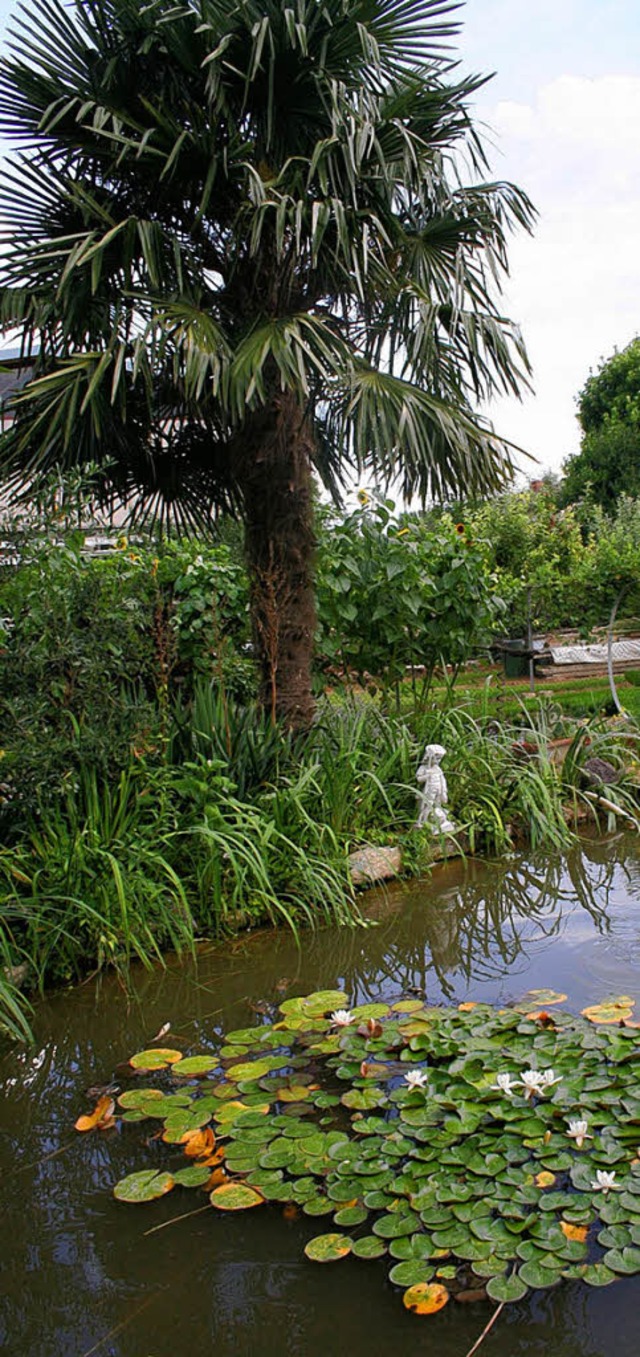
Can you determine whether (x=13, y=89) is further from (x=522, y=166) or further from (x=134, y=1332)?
(x=134, y=1332)

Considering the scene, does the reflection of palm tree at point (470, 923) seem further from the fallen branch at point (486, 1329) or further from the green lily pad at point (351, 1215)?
the fallen branch at point (486, 1329)

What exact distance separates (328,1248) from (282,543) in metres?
3.85

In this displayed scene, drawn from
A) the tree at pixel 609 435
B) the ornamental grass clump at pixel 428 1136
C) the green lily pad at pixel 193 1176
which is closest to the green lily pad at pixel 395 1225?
the ornamental grass clump at pixel 428 1136

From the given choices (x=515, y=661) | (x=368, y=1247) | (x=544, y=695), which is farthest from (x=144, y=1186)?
(x=515, y=661)

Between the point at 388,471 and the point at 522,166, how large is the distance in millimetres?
2181

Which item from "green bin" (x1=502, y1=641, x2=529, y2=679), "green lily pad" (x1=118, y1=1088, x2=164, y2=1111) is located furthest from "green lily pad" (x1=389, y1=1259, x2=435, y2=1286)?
"green bin" (x1=502, y1=641, x2=529, y2=679)

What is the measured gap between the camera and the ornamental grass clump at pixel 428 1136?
2010mm

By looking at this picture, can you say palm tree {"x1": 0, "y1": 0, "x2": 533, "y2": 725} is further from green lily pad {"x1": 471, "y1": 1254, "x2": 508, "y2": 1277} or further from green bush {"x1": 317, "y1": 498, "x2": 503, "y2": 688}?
green lily pad {"x1": 471, "y1": 1254, "x2": 508, "y2": 1277}

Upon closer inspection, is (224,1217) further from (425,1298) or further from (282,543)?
(282,543)

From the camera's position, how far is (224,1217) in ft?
7.44

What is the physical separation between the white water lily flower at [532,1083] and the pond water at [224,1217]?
22.3 inches

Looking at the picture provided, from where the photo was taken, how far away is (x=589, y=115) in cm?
801

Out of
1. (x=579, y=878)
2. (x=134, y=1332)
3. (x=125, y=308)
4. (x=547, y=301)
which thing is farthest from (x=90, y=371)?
(x=547, y=301)

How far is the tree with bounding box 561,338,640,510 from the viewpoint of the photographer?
84.9 ft
